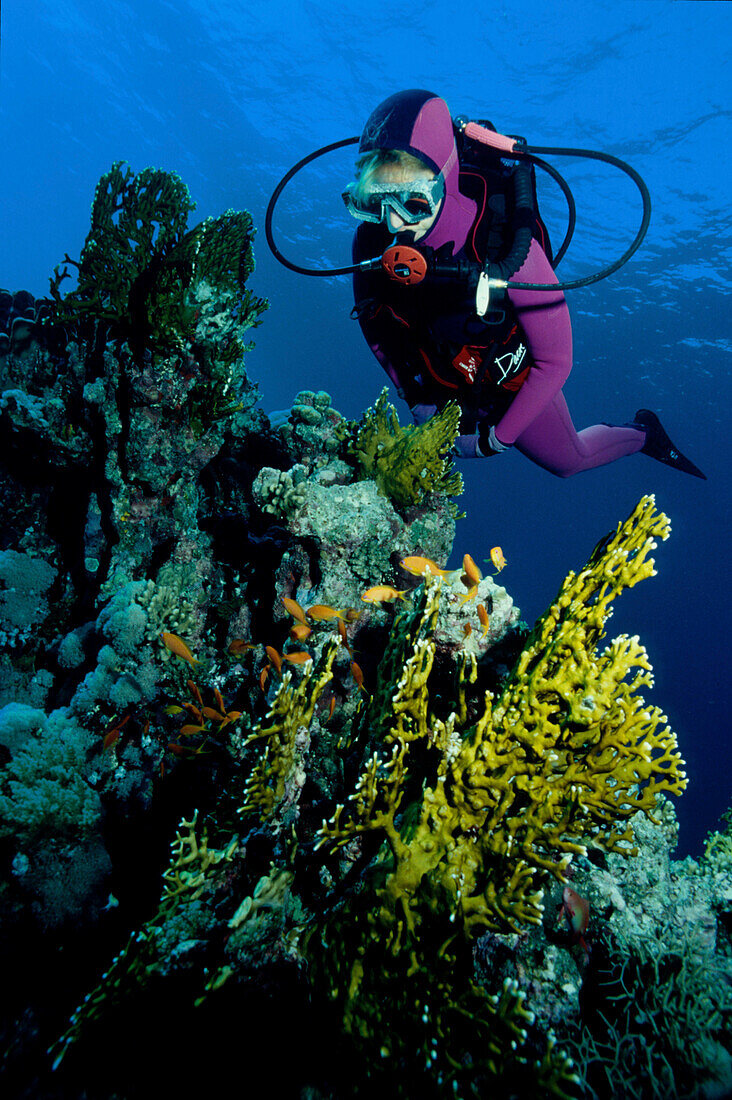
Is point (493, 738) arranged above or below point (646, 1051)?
above

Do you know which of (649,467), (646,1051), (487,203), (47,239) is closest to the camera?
(646,1051)

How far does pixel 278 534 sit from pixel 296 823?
291 centimetres

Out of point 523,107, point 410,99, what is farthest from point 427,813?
point 523,107

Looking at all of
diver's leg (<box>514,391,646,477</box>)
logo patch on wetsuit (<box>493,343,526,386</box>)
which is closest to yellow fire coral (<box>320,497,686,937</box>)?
logo patch on wetsuit (<box>493,343,526,386</box>)

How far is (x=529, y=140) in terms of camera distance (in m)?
27.8

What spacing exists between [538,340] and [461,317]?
669 mm

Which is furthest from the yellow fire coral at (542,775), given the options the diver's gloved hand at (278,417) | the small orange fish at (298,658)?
the diver's gloved hand at (278,417)

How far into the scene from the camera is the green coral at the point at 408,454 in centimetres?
461

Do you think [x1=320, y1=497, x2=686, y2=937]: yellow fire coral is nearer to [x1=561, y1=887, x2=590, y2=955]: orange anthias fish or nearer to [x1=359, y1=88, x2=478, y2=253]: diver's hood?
[x1=561, y1=887, x2=590, y2=955]: orange anthias fish

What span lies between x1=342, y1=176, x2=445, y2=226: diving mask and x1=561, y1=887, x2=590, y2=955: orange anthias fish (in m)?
4.30

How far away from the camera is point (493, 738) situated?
2.04 meters

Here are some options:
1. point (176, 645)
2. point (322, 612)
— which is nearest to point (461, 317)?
point (322, 612)

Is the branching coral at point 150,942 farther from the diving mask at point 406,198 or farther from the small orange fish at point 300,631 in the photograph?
the diving mask at point 406,198

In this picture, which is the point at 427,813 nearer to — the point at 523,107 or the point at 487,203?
the point at 487,203
